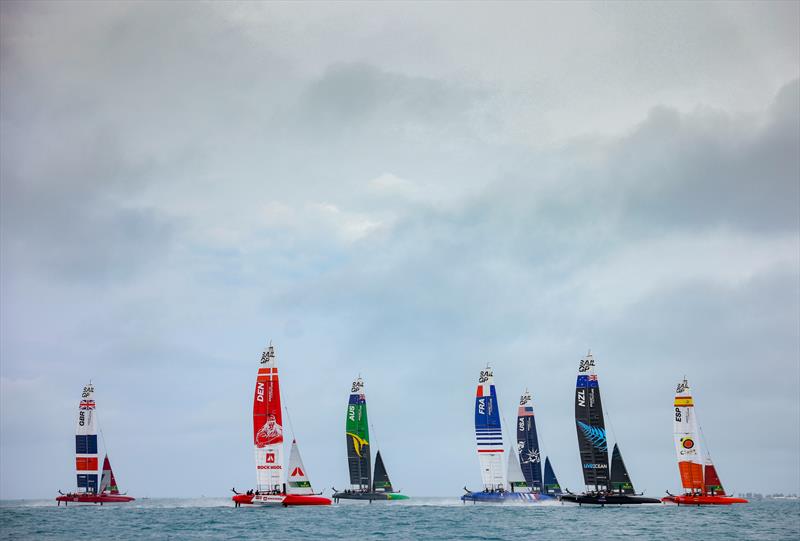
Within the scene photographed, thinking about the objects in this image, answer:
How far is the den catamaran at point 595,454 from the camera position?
297 feet

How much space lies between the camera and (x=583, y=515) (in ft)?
258

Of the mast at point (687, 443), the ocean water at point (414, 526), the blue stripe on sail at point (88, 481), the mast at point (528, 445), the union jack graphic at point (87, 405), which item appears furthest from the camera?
the union jack graphic at point (87, 405)

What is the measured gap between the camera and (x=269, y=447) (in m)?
86.6

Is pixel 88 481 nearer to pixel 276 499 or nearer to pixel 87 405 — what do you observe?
pixel 87 405

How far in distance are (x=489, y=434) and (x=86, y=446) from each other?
54.5 metres

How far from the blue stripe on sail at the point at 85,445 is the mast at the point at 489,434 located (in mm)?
52252

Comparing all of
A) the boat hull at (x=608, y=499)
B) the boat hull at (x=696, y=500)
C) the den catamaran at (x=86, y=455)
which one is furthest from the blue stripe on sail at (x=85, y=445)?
the boat hull at (x=696, y=500)

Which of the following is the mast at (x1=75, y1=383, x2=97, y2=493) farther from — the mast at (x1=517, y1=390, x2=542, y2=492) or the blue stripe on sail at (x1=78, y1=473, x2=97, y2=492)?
the mast at (x1=517, y1=390, x2=542, y2=492)

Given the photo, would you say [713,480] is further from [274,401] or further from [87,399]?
[87,399]

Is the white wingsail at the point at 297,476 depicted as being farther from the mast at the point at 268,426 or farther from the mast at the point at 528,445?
the mast at the point at 528,445

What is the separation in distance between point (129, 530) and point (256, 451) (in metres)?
23.3

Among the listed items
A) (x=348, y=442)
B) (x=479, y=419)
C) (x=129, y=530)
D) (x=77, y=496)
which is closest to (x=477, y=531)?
(x=129, y=530)

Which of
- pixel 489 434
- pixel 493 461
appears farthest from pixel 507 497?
pixel 489 434

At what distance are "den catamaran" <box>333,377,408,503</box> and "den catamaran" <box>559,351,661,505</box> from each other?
27.4 meters
